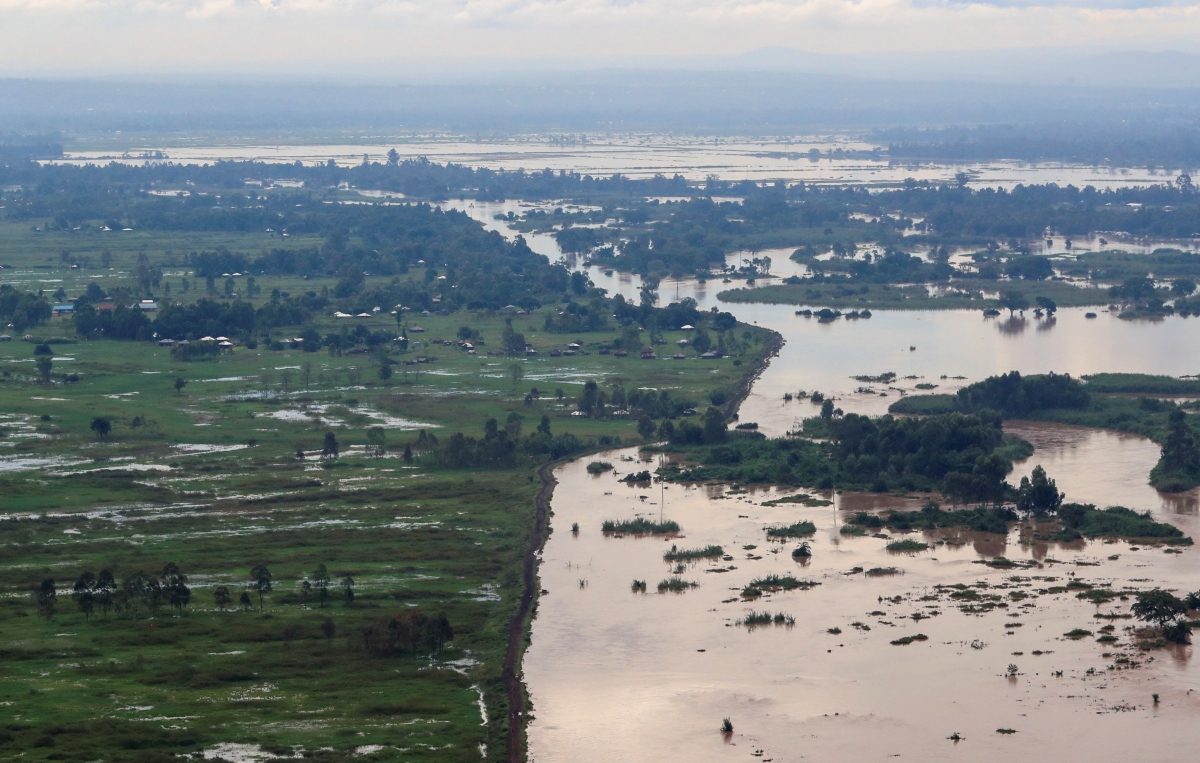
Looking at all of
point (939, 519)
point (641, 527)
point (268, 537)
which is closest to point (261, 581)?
point (268, 537)

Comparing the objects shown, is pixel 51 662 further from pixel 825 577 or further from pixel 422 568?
pixel 825 577

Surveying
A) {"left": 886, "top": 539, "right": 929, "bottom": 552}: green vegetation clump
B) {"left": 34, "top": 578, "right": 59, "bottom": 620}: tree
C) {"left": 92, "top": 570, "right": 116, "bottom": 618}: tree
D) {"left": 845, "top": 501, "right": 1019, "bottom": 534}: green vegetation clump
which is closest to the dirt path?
{"left": 845, "top": 501, "right": 1019, "bottom": 534}: green vegetation clump

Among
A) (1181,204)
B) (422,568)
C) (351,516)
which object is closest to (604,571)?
(422,568)

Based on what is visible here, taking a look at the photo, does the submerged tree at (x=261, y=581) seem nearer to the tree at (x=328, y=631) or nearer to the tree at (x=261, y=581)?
the tree at (x=261, y=581)

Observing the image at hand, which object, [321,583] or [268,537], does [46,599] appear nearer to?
[321,583]

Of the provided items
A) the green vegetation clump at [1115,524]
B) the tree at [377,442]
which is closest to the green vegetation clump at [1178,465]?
the green vegetation clump at [1115,524]
